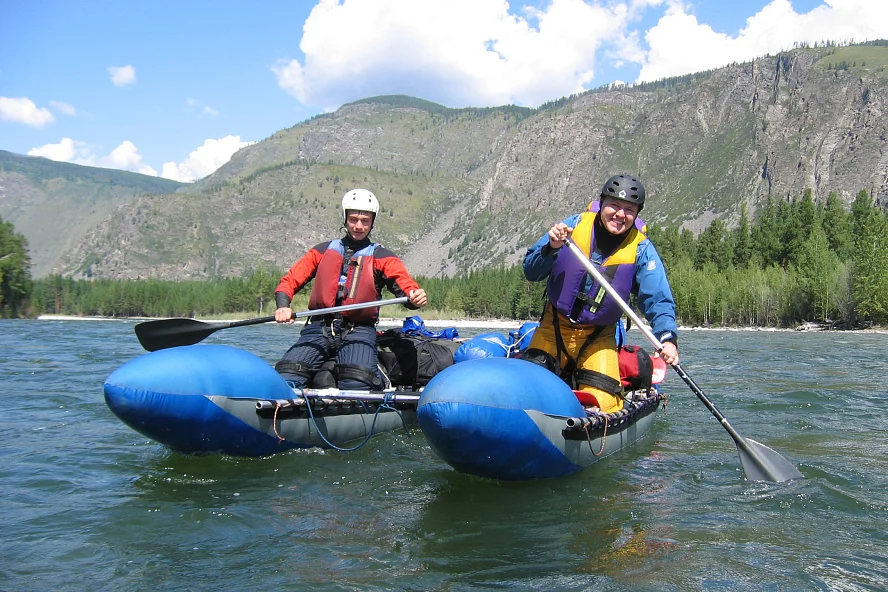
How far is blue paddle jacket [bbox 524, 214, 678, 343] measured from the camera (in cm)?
721

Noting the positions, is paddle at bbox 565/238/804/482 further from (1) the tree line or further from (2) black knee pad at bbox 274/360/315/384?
(1) the tree line

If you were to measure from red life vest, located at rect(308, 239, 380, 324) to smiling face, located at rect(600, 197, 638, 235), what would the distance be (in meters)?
2.94

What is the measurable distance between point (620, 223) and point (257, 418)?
4.18 meters

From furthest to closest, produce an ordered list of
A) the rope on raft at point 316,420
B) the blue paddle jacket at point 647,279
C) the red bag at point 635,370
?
the red bag at point 635,370, the blue paddle jacket at point 647,279, the rope on raft at point 316,420

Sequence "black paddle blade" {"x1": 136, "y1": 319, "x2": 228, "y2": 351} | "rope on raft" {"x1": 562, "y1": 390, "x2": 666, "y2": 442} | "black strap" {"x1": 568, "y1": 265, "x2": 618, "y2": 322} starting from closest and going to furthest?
"rope on raft" {"x1": 562, "y1": 390, "x2": 666, "y2": 442} → "black strap" {"x1": 568, "y1": 265, "x2": 618, "y2": 322} → "black paddle blade" {"x1": 136, "y1": 319, "x2": 228, "y2": 351}

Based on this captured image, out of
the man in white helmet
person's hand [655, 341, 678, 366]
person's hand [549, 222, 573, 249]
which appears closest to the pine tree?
the man in white helmet

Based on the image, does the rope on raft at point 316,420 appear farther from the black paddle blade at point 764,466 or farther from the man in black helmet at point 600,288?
the black paddle blade at point 764,466

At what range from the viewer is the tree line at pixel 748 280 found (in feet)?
206

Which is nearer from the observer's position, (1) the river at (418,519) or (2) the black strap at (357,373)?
(1) the river at (418,519)

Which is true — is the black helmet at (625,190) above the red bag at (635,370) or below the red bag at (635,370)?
above

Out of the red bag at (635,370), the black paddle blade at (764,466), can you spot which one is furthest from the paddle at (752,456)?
the red bag at (635,370)

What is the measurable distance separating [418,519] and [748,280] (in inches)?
3017

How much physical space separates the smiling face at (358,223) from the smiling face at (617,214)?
9.88 ft

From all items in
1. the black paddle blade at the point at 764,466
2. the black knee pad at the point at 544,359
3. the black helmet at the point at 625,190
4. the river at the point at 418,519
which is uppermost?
the black helmet at the point at 625,190
